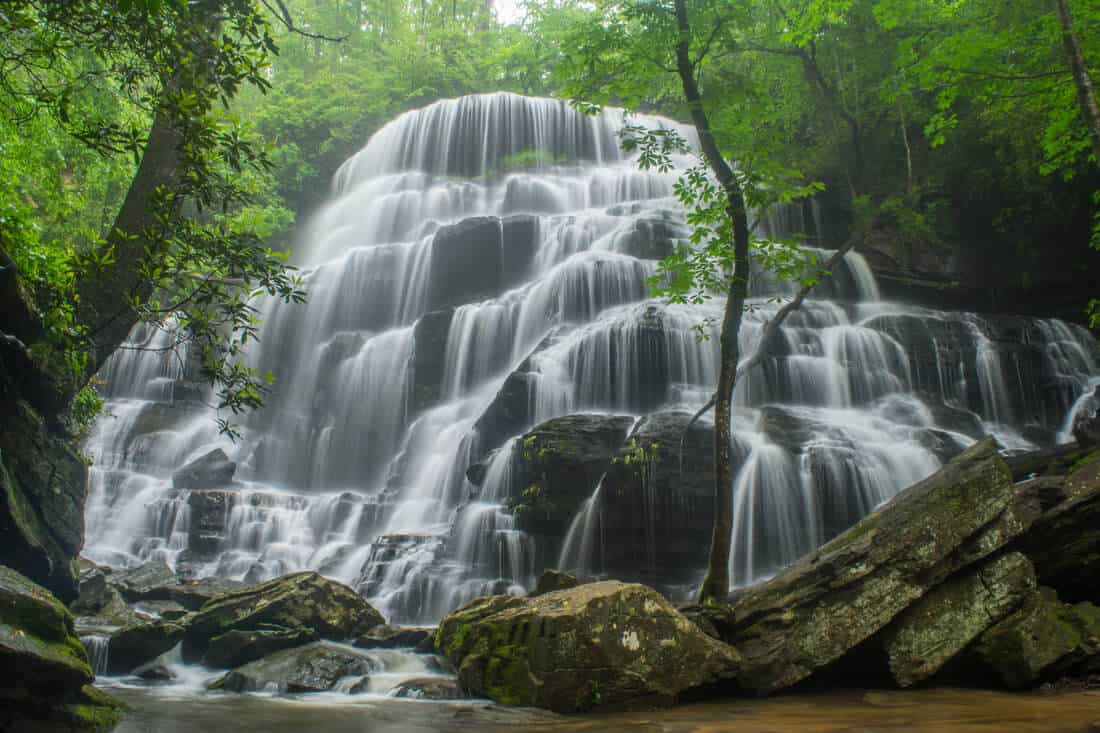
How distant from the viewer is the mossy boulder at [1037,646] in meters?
5.73

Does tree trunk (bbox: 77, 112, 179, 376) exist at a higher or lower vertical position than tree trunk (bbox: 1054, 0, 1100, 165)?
lower

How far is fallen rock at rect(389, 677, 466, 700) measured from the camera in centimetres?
734

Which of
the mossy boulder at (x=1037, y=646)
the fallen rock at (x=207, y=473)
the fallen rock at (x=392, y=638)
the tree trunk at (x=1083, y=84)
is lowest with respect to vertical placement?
the fallen rock at (x=392, y=638)

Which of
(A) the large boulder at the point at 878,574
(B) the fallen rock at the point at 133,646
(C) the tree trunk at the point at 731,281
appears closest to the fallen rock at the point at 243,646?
(B) the fallen rock at the point at 133,646

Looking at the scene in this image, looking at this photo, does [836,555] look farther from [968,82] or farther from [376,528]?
[376,528]

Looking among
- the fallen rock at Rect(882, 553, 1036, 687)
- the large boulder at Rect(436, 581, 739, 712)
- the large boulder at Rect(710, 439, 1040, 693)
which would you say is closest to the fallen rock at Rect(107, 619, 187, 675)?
the large boulder at Rect(436, 581, 739, 712)

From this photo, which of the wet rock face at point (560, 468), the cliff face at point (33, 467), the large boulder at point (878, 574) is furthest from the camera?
the wet rock face at point (560, 468)

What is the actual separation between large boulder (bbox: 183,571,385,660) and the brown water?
2621 mm

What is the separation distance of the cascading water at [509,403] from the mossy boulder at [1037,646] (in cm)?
598

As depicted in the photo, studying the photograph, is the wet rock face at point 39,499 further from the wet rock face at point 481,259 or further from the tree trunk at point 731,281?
the wet rock face at point 481,259

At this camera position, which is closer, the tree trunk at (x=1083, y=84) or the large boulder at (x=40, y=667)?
the large boulder at (x=40, y=667)

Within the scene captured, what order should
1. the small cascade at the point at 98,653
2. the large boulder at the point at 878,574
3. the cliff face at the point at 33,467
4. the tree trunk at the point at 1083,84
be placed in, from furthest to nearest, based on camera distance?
the small cascade at the point at 98,653
the tree trunk at the point at 1083,84
the cliff face at the point at 33,467
the large boulder at the point at 878,574

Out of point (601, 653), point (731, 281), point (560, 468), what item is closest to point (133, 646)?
point (601, 653)

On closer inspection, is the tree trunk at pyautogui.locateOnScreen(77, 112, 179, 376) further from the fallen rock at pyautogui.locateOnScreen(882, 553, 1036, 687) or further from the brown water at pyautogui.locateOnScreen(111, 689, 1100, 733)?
the fallen rock at pyautogui.locateOnScreen(882, 553, 1036, 687)
